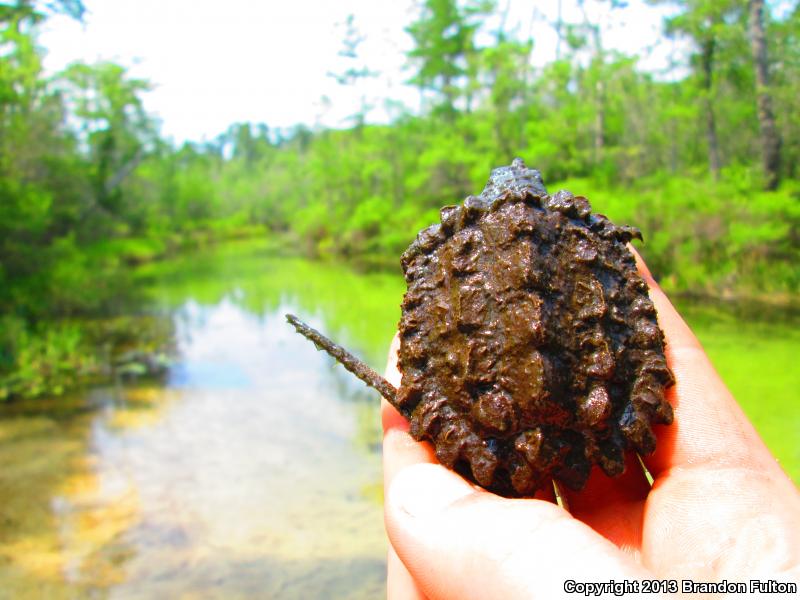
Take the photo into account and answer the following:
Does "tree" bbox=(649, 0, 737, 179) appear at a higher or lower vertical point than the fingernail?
higher

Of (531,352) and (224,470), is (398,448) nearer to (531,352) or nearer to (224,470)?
(531,352)

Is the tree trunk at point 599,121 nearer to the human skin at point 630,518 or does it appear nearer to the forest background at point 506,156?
the forest background at point 506,156

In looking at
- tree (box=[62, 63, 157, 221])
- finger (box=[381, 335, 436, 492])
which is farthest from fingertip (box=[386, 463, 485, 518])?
tree (box=[62, 63, 157, 221])

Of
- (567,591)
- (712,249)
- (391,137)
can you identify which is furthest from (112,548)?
(391,137)

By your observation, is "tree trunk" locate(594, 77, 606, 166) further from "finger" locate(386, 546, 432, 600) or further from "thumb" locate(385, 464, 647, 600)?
"thumb" locate(385, 464, 647, 600)

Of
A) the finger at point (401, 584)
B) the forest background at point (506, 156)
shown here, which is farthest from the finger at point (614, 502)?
the forest background at point (506, 156)

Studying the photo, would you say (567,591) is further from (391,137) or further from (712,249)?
(391,137)

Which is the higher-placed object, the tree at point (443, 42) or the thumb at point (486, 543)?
the tree at point (443, 42)
